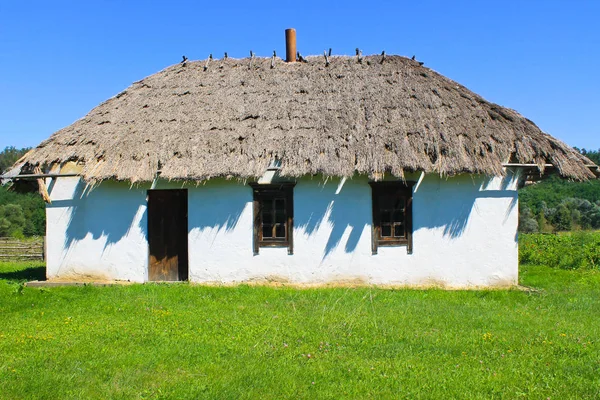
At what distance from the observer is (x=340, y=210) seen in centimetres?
1001

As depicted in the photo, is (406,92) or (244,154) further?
(406,92)

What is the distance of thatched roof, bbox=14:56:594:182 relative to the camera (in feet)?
31.7

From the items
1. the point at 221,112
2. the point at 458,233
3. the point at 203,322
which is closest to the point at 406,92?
the point at 458,233

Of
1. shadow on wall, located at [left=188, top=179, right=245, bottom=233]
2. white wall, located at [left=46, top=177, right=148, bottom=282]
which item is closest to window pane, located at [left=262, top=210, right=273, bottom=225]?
shadow on wall, located at [left=188, top=179, right=245, bottom=233]

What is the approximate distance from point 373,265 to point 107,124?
20.9ft

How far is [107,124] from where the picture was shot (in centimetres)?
1111

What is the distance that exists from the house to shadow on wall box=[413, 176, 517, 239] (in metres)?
0.02

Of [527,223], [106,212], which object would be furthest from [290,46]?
[527,223]

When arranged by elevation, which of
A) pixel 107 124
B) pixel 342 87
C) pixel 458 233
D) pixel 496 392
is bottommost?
pixel 496 392

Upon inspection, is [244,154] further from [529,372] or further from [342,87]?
[529,372]

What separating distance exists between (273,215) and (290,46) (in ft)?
16.0

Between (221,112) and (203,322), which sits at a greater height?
(221,112)

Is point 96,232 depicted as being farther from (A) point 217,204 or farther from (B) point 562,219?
(B) point 562,219

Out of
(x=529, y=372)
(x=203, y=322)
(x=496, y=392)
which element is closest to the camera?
(x=496, y=392)
